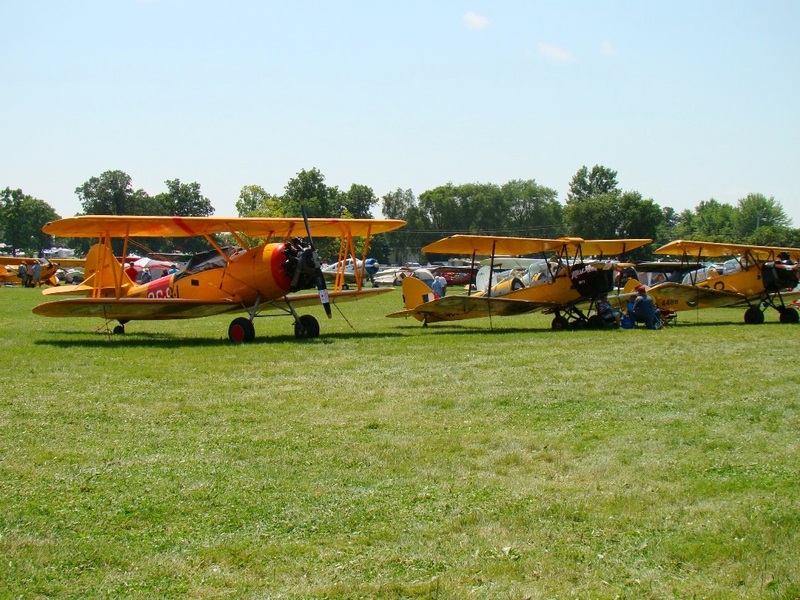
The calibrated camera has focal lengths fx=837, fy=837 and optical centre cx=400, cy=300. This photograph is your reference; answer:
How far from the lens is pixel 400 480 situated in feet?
20.9

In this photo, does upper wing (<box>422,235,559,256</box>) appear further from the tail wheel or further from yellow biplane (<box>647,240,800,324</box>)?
the tail wheel

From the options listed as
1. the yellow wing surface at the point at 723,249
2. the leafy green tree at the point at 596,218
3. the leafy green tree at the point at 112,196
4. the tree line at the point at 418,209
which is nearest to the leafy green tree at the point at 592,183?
the tree line at the point at 418,209

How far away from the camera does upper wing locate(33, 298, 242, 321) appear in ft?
52.2

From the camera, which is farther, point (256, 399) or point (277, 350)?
point (277, 350)

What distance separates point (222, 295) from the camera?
17.7 meters

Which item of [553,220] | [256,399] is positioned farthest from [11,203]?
[256,399]

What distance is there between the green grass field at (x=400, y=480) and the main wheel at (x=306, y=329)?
505cm

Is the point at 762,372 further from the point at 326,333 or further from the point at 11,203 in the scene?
the point at 11,203

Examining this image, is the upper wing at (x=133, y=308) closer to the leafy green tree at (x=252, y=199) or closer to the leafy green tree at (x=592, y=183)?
the leafy green tree at (x=252, y=199)

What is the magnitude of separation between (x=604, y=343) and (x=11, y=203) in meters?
148

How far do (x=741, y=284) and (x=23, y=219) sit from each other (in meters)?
138

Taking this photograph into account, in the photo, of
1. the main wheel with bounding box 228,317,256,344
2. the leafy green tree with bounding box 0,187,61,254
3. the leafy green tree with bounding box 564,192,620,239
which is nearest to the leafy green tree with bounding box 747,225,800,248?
the leafy green tree with bounding box 564,192,620,239

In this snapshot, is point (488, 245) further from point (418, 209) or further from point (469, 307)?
point (418, 209)

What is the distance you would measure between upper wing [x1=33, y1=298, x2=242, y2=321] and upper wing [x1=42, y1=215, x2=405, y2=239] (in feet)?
4.89
